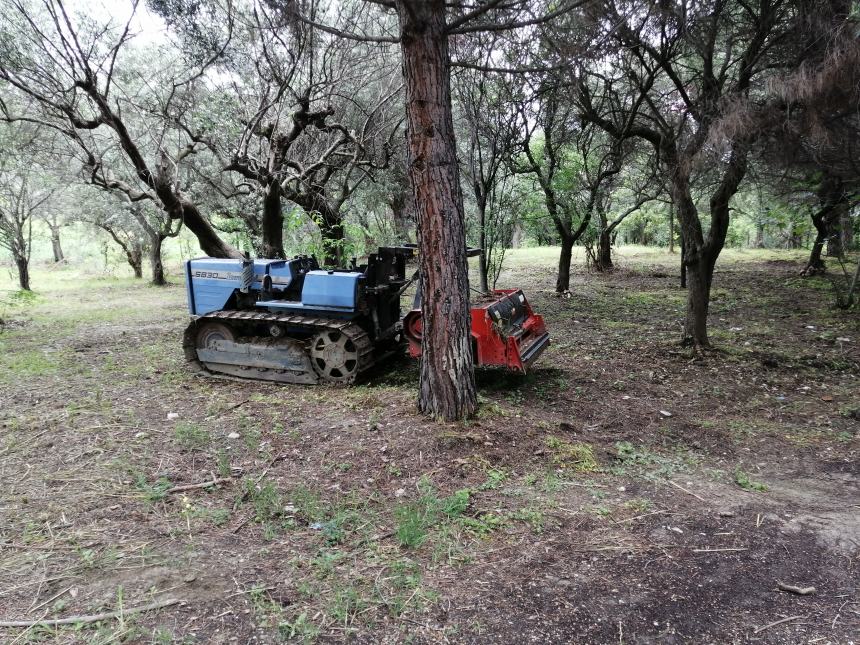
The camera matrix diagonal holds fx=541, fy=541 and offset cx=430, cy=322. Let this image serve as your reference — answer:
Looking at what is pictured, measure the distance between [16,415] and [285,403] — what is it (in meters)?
2.54

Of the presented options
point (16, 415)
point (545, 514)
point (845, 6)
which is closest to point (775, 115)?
point (845, 6)

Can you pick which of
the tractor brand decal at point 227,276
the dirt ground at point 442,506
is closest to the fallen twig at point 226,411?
the dirt ground at point 442,506

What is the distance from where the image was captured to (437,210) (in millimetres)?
4305

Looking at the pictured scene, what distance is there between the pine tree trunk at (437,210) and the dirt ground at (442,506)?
16.4 inches

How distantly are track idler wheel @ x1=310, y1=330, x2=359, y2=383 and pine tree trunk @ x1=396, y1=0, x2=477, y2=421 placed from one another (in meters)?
1.90

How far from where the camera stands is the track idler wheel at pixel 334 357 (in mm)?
6324

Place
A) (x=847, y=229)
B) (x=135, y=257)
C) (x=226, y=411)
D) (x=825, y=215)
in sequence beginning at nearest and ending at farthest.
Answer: (x=226, y=411), (x=825, y=215), (x=847, y=229), (x=135, y=257)

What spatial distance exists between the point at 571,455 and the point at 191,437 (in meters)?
3.15

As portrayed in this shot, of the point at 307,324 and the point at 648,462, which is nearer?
the point at 648,462

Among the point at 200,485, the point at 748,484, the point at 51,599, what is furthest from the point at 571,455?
the point at 51,599

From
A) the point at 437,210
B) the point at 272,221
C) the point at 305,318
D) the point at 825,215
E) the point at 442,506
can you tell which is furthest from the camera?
the point at 825,215

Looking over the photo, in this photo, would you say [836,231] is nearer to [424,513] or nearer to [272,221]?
[272,221]

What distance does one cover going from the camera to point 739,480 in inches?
152

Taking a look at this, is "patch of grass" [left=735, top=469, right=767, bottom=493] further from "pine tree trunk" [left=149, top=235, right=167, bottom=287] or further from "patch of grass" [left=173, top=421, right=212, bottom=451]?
"pine tree trunk" [left=149, top=235, right=167, bottom=287]
